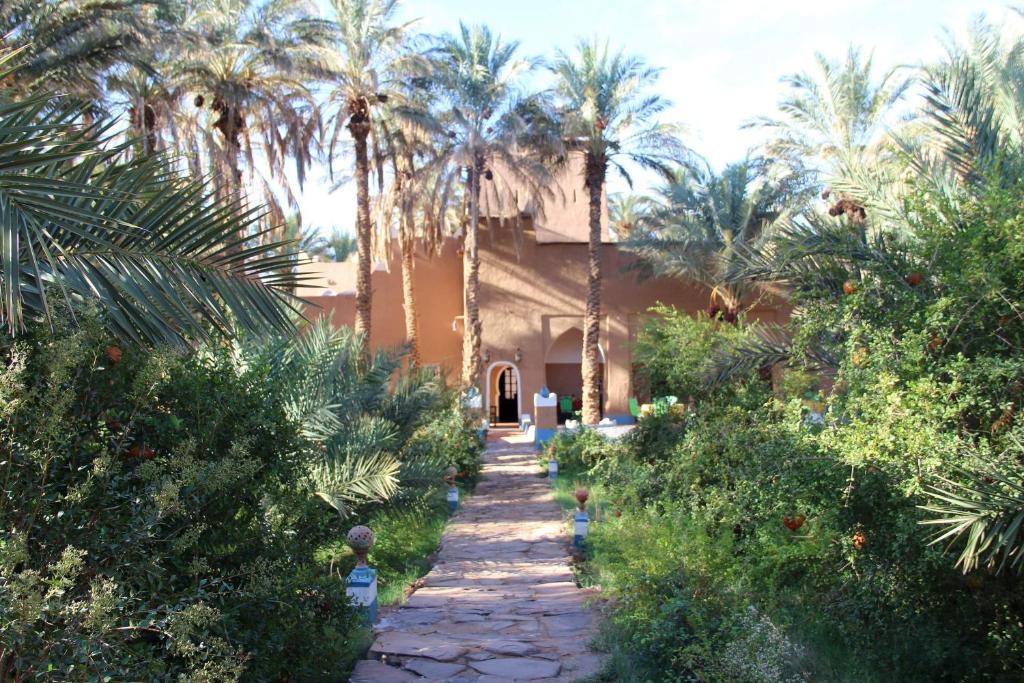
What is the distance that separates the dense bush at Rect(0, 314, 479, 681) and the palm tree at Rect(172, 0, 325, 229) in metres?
12.7

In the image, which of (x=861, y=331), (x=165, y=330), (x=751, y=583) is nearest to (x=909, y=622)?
(x=751, y=583)

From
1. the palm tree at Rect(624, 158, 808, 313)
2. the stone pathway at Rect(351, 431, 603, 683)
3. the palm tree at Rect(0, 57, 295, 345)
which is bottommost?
the stone pathway at Rect(351, 431, 603, 683)

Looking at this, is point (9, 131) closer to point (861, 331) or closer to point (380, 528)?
point (861, 331)

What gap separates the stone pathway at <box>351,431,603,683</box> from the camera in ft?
19.0

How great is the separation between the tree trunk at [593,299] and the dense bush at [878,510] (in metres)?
18.3

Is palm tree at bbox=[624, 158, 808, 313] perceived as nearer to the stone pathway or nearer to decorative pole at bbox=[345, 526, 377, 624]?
the stone pathway

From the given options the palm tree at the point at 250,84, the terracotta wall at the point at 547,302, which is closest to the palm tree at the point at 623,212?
the terracotta wall at the point at 547,302

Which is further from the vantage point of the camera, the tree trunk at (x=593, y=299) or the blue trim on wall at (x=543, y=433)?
the tree trunk at (x=593, y=299)

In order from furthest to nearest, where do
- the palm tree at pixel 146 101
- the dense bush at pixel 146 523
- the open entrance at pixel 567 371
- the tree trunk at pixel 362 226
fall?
the open entrance at pixel 567 371
the tree trunk at pixel 362 226
the palm tree at pixel 146 101
the dense bush at pixel 146 523

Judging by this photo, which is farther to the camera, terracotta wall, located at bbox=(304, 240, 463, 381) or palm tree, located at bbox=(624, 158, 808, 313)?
terracotta wall, located at bbox=(304, 240, 463, 381)

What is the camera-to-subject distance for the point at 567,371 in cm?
3291

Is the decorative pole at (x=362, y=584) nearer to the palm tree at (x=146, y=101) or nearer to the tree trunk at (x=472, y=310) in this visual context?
the palm tree at (x=146, y=101)

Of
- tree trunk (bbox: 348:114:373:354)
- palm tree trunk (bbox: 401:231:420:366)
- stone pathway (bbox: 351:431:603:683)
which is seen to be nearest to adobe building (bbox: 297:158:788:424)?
palm tree trunk (bbox: 401:231:420:366)

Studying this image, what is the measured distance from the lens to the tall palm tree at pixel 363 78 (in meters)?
20.5
